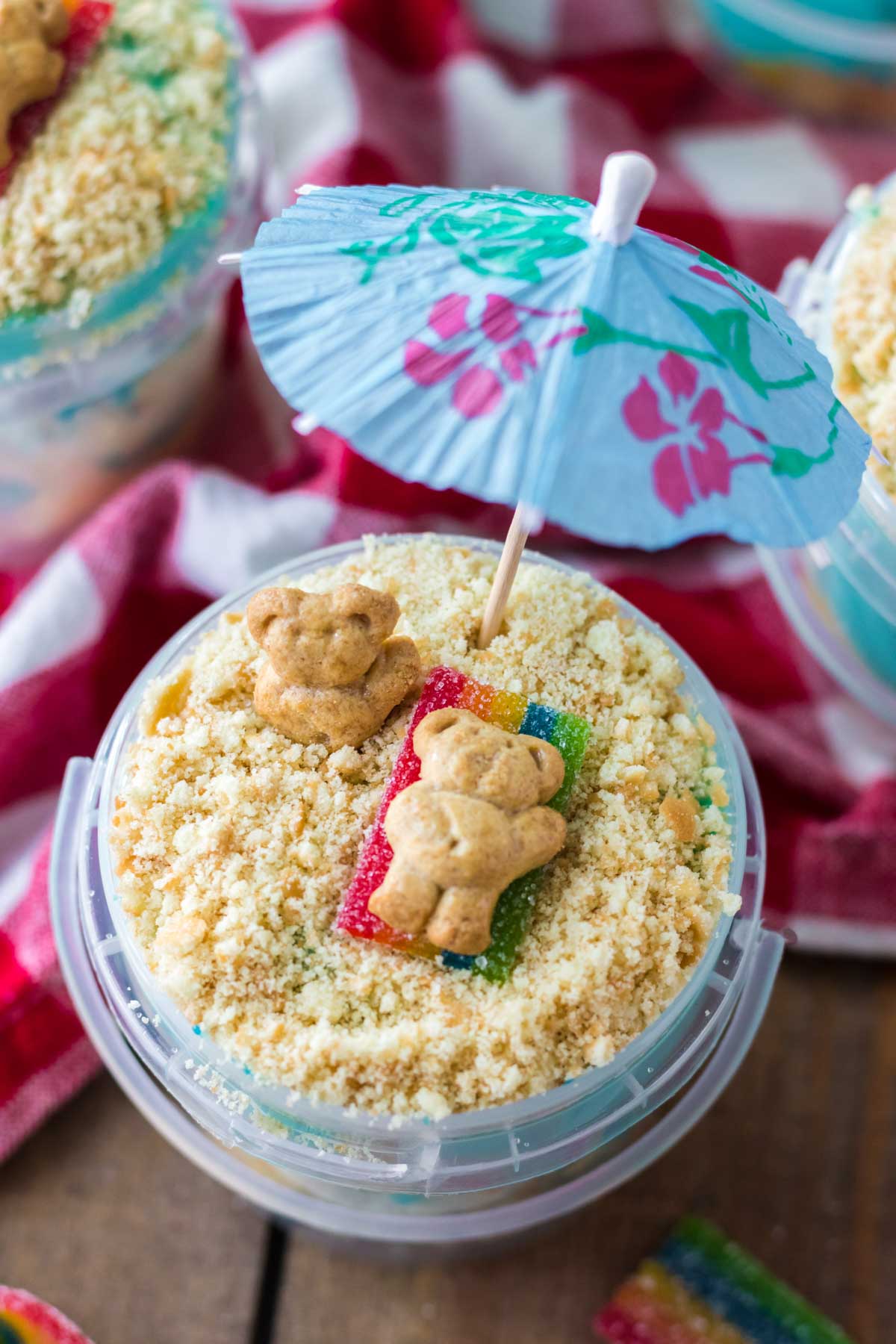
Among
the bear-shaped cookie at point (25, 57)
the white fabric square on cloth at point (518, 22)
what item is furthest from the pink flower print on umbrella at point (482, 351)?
the white fabric square on cloth at point (518, 22)

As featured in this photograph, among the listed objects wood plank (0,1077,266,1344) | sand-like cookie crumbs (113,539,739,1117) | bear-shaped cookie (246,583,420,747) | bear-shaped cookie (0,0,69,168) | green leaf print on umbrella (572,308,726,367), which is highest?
bear-shaped cookie (0,0,69,168)

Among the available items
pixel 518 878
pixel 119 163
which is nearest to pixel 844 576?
pixel 518 878

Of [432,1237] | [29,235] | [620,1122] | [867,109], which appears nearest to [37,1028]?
[432,1237]

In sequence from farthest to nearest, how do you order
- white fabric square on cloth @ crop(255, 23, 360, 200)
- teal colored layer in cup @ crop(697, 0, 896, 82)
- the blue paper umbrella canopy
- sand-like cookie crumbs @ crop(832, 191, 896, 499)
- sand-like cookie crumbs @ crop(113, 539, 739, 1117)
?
teal colored layer in cup @ crop(697, 0, 896, 82) → white fabric square on cloth @ crop(255, 23, 360, 200) → sand-like cookie crumbs @ crop(832, 191, 896, 499) → sand-like cookie crumbs @ crop(113, 539, 739, 1117) → the blue paper umbrella canopy

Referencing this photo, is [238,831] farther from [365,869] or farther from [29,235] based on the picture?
[29,235]

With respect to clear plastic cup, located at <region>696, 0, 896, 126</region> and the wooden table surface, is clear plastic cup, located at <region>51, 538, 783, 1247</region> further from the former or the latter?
clear plastic cup, located at <region>696, 0, 896, 126</region>

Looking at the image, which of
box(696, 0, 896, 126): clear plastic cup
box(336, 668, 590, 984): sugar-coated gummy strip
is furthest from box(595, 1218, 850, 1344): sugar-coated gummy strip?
box(696, 0, 896, 126): clear plastic cup
